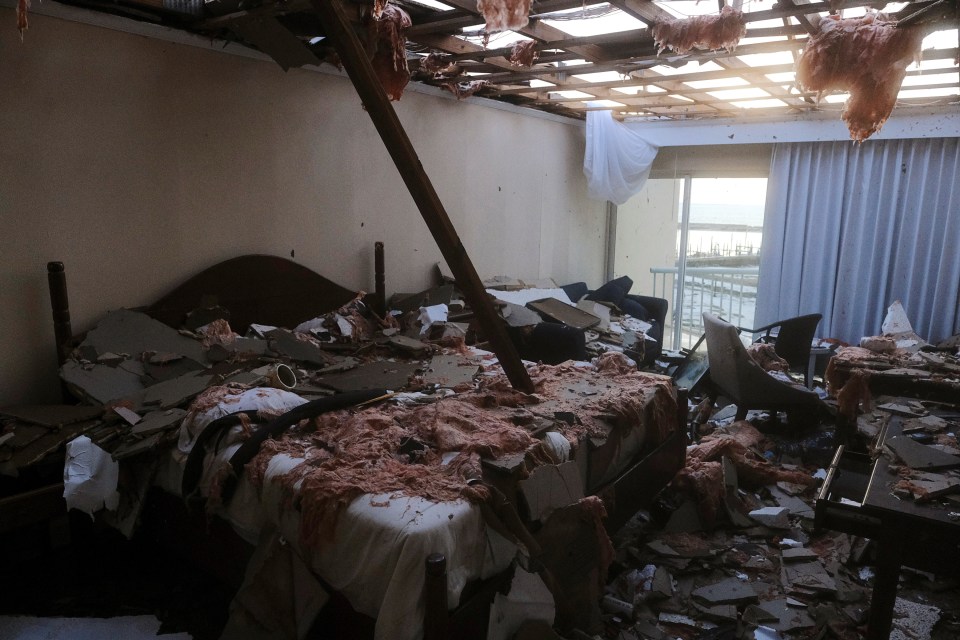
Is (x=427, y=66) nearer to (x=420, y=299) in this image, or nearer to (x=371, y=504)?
(x=420, y=299)

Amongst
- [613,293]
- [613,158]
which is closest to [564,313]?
[613,293]

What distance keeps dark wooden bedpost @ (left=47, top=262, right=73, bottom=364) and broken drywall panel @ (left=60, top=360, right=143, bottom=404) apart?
112mm

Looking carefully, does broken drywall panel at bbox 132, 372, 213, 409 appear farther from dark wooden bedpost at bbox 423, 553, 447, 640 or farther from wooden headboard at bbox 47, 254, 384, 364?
dark wooden bedpost at bbox 423, 553, 447, 640

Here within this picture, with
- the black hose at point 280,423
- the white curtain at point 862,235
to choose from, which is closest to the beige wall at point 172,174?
the black hose at point 280,423

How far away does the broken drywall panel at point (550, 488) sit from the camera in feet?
6.67

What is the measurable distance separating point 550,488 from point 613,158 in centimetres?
486

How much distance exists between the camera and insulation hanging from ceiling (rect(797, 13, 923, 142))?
108 inches

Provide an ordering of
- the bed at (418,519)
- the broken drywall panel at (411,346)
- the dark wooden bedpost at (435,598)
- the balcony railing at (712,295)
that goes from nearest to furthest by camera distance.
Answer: the dark wooden bedpost at (435,598) → the bed at (418,519) → the broken drywall panel at (411,346) → the balcony railing at (712,295)

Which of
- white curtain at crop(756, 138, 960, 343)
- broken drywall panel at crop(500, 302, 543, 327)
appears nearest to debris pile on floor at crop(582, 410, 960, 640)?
broken drywall panel at crop(500, 302, 543, 327)

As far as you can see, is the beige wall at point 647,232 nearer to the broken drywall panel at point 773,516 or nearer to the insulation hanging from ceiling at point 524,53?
the insulation hanging from ceiling at point 524,53

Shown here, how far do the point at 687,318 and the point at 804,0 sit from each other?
195 inches

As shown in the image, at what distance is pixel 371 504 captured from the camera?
181cm

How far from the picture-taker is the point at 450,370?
3.37m

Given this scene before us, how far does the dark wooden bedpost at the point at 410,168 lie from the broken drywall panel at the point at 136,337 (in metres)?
1.49
